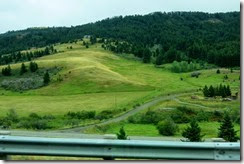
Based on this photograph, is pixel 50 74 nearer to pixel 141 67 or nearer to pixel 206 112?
pixel 141 67

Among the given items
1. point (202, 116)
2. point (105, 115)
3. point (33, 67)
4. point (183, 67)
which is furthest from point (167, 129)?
point (183, 67)

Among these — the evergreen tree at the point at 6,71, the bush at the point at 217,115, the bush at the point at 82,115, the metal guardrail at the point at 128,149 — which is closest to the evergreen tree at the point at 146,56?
the evergreen tree at the point at 6,71

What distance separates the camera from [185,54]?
626ft

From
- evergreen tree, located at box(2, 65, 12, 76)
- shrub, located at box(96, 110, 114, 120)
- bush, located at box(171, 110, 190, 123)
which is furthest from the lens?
evergreen tree, located at box(2, 65, 12, 76)

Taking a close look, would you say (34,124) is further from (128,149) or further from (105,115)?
(128,149)

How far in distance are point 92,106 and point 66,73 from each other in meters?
A: 41.4

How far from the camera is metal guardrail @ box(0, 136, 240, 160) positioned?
7.95 meters

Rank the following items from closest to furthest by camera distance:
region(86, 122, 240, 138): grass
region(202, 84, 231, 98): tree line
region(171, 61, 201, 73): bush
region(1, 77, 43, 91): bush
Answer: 1. region(86, 122, 240, 138): grass
2. region(202, 84, 231, 98): tree line
3. region(1, 77, 43, 91): bush
4. region(171, 61, 201, 73): bush

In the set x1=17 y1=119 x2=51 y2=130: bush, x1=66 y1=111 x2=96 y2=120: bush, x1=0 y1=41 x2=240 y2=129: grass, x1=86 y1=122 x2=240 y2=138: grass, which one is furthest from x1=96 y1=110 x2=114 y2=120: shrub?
x1=17 y1=119 x2=51 y2=130: bush

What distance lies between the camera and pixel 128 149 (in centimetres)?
807

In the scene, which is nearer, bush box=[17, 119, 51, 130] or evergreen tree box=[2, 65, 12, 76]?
bush box=[17, 119, 51, 130]

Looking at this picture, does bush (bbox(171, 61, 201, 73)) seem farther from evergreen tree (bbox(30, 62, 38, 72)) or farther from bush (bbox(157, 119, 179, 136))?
bush (bbox(157, 119, 179, 136))

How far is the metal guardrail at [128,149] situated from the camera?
7.95 meters

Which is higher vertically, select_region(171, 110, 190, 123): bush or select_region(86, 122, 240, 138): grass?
select_region(86, 122, 240, 138): grass
